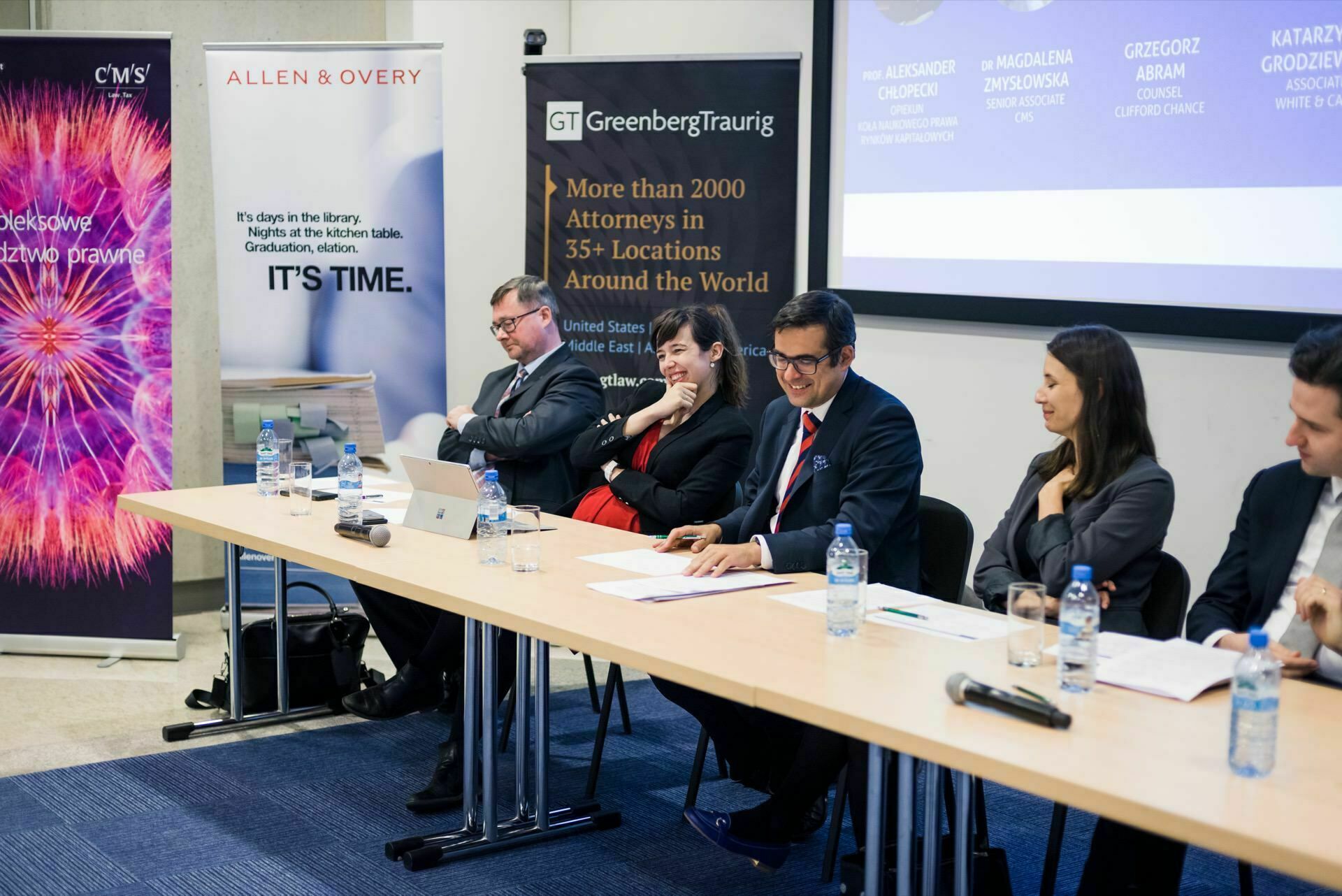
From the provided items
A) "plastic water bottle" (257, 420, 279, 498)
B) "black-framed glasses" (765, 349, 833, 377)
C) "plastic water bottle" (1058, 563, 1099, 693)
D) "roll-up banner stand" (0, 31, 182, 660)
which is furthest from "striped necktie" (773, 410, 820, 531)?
"roll-up banner stand" (0, 31, 182, 660)

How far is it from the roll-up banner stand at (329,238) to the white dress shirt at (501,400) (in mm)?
703

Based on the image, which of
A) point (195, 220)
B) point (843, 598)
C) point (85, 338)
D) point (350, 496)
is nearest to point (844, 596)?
point (843, 598)

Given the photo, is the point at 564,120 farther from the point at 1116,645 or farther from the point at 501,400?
the point at 1116,645

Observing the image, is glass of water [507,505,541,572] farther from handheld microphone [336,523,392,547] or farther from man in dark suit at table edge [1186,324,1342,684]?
man in dark suit at table edge [1186,324,1342,684]

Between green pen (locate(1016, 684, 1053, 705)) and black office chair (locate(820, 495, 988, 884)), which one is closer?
green pen (locate(1016, 684, 1053, 705))

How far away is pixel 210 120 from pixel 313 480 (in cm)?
174

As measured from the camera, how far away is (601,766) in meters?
3.85

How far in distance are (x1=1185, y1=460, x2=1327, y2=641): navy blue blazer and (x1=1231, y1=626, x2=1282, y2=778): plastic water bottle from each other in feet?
3.40

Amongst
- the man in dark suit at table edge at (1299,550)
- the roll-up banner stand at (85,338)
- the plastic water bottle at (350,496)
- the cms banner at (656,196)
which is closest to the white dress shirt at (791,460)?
the man in dark suit at table edge at (1299,550)

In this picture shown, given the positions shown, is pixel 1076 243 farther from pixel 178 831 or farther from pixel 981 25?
pixel 178 831

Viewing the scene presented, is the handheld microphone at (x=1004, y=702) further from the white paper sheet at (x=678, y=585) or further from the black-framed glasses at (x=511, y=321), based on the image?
the black-framed glasses at (x=511, y=321)

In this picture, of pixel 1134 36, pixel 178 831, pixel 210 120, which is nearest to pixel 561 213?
pixel 210 120

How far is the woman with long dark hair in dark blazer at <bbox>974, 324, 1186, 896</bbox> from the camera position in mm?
2801

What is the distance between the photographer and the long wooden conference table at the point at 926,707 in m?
1.60
